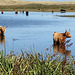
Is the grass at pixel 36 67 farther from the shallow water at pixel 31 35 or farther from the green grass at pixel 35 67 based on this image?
the shallow water at pixel 31 35

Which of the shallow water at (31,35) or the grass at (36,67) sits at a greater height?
the grass at (36,67)

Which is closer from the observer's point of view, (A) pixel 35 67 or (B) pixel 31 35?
(A) pixel 35 67

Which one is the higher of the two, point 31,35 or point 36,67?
point 36,67

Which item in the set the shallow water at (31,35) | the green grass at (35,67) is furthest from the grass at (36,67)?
the shallow water at (31,35)

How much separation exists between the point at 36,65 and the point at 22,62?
454 mm

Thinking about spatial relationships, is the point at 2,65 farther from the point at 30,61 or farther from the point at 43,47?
the point at 43,47

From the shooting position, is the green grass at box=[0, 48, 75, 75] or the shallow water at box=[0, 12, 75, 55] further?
the shallow water at box=[0, 12, 75, 55]

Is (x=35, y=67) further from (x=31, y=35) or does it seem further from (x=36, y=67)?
(x=31, y=35)

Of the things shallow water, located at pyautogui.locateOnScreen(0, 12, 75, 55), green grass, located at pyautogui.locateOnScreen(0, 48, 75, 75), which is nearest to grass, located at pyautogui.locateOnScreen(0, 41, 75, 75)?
green grass, located at pyautogui.locateOnScreen(0, 48, 75, 75)

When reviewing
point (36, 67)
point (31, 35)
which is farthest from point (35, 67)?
point (31, 35)

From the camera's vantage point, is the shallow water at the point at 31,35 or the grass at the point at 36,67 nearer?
the grass at the point at 36,67

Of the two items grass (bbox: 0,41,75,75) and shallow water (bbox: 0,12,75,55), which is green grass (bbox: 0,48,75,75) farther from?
shallow water (bbox: 0,12,75,55)

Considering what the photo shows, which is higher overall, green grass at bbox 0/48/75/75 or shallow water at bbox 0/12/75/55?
green grass at bbox 0/48/75/75

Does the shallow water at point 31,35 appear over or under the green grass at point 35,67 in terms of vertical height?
under
